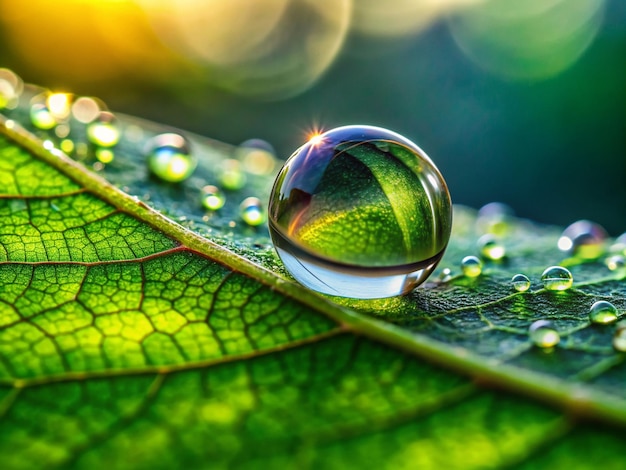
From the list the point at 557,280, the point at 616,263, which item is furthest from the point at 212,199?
the point at 616,263

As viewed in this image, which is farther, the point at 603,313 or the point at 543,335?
the point at 603,313

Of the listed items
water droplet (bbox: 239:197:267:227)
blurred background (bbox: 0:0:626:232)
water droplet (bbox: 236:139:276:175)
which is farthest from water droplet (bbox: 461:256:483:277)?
blurred background (bbox: 0:0:626:232)

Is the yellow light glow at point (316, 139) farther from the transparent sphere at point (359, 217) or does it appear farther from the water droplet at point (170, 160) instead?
the water droplet at point (170, 160)

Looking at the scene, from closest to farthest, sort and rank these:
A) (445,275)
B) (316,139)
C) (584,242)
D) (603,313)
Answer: (603,313), (316,139), (445,275), (584,242)

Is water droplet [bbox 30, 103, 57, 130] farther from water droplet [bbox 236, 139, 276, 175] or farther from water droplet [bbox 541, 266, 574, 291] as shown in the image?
water droplet [bbox 541, 266, 574, 291]

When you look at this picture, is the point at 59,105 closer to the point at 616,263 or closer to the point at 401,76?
the point at 616,263
